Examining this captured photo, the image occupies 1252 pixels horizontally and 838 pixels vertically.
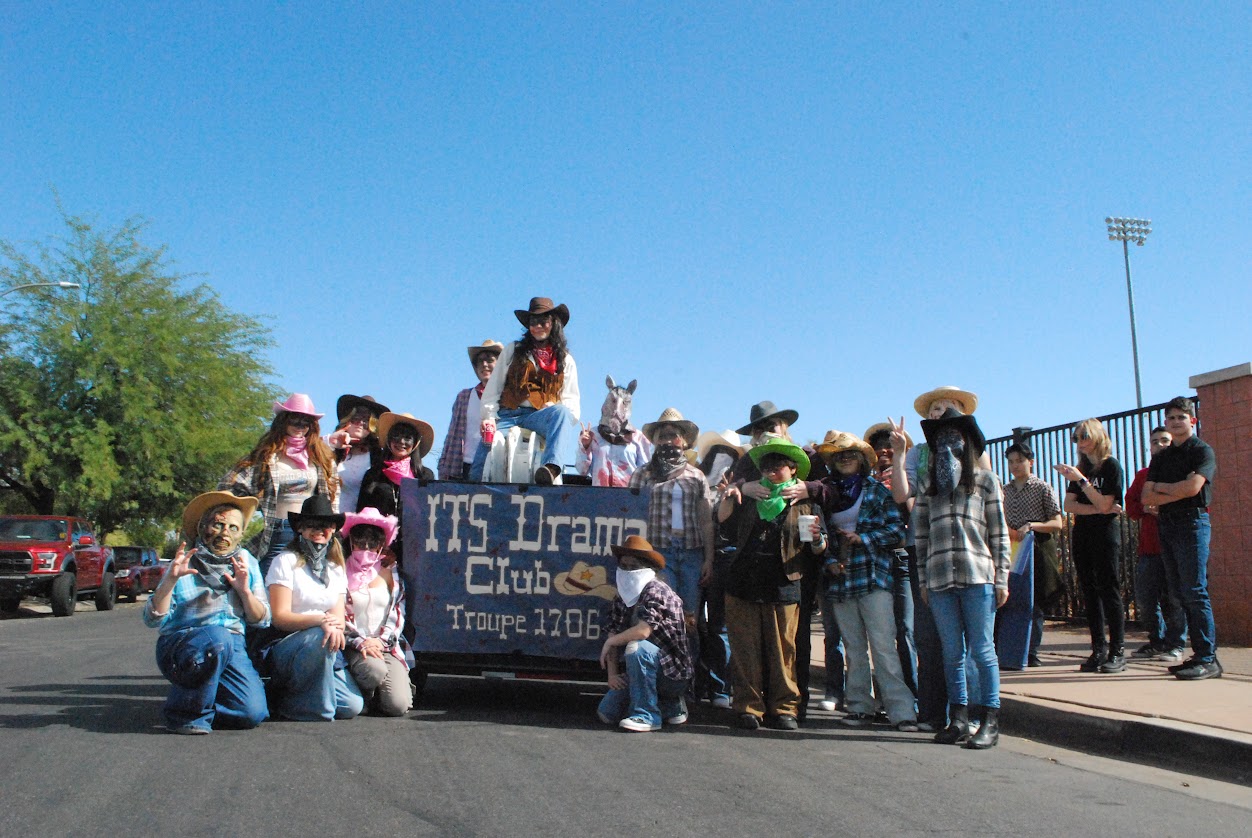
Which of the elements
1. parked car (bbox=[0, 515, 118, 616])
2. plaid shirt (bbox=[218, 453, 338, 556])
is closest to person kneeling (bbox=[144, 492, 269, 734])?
plaid shirt (bbox=[218, 453, 338, 556])

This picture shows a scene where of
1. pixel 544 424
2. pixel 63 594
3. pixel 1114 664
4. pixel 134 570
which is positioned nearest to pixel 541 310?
pixel 544 424

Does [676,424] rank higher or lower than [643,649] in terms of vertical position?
higher

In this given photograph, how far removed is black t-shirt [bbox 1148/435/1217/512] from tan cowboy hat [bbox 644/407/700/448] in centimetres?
360

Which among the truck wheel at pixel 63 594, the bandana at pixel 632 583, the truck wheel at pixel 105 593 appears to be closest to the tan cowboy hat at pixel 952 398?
the bandana at pixel 632 583

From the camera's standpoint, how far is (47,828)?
432 cm

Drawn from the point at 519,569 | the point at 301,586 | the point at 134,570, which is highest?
the point at 134,570

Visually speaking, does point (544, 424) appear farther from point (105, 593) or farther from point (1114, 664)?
point (105, 593)

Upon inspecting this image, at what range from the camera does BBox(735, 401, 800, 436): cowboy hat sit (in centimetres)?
849

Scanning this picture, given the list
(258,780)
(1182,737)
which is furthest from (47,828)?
(1182,737)

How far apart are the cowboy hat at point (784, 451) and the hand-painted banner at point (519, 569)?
2.76 feet

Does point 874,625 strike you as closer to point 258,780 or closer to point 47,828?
point 258,780

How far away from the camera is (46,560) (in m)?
21.3

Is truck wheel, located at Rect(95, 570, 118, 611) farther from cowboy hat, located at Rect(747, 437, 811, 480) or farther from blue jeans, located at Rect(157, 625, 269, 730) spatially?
cowboy hat, located at Rect(747, 437, 811, 480)

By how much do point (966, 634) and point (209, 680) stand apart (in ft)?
14.8
